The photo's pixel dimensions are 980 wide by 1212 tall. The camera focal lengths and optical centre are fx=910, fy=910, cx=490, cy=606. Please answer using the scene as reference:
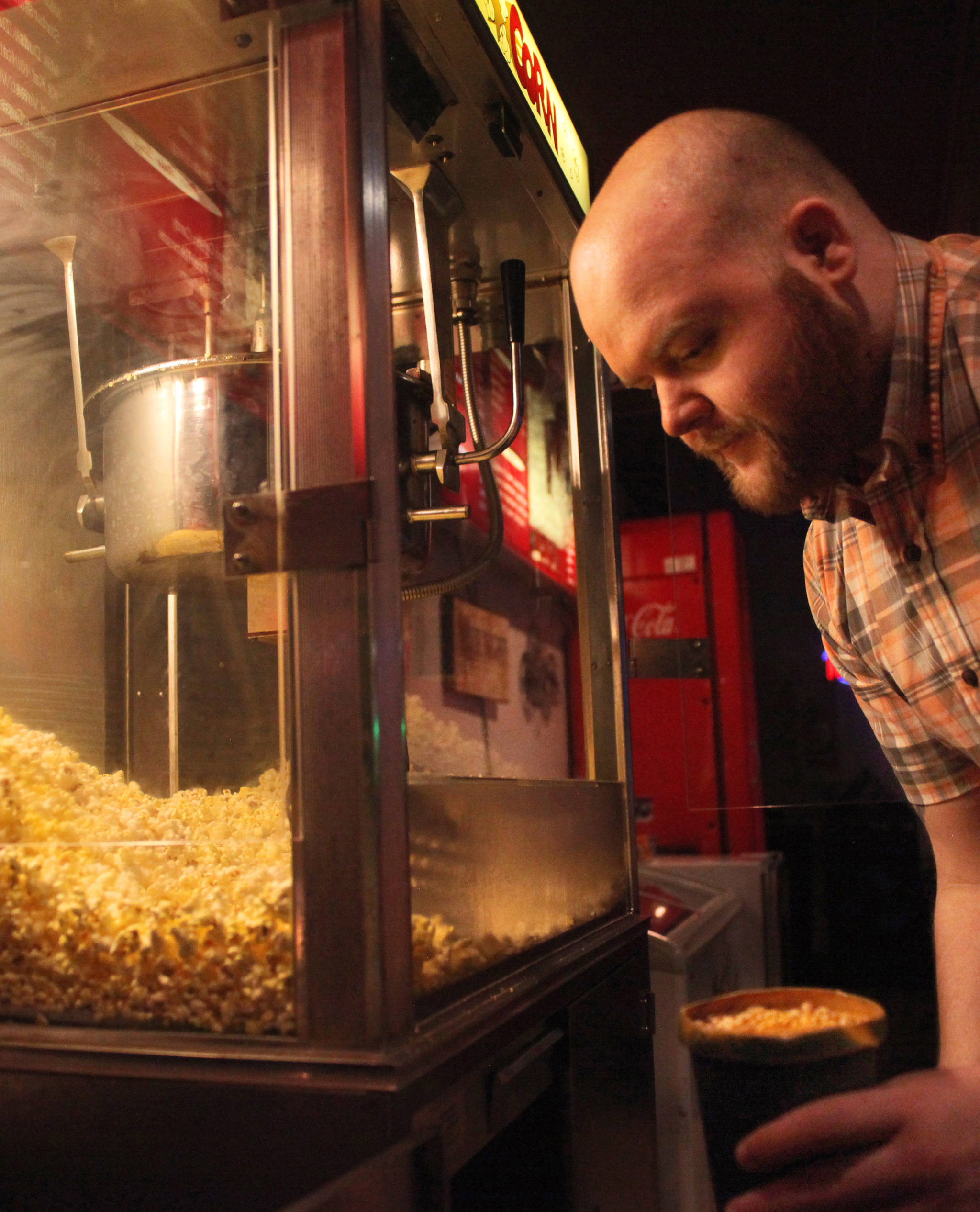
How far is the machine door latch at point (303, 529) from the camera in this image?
2.25ft

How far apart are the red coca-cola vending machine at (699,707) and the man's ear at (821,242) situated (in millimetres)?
2597

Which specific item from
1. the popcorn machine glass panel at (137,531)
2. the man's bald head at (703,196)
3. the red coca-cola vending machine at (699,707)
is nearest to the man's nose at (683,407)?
the man's bald head at (703,196)

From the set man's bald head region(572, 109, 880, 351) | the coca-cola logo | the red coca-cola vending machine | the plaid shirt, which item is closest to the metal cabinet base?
the plaid shirt

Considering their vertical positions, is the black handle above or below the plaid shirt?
above

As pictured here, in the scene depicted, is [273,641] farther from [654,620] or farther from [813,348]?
[654,620]

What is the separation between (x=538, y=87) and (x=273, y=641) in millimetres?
1019

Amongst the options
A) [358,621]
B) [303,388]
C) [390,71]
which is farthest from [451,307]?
[358,621]

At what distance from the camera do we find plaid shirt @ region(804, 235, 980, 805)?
3.33 ft

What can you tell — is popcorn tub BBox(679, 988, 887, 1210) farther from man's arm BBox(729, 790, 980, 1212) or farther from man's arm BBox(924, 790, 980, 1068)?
man's arm BBox(924, 790, 980, 1068)

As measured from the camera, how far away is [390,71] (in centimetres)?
104

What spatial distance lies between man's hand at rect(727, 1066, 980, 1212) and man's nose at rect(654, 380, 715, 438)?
2.25 ft

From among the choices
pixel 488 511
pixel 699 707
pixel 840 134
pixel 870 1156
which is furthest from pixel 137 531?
pixel 699 707

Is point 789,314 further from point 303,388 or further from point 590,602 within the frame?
point 590,602

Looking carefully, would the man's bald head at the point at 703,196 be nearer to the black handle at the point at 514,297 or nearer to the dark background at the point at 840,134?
the black handle at the point at 514,297
